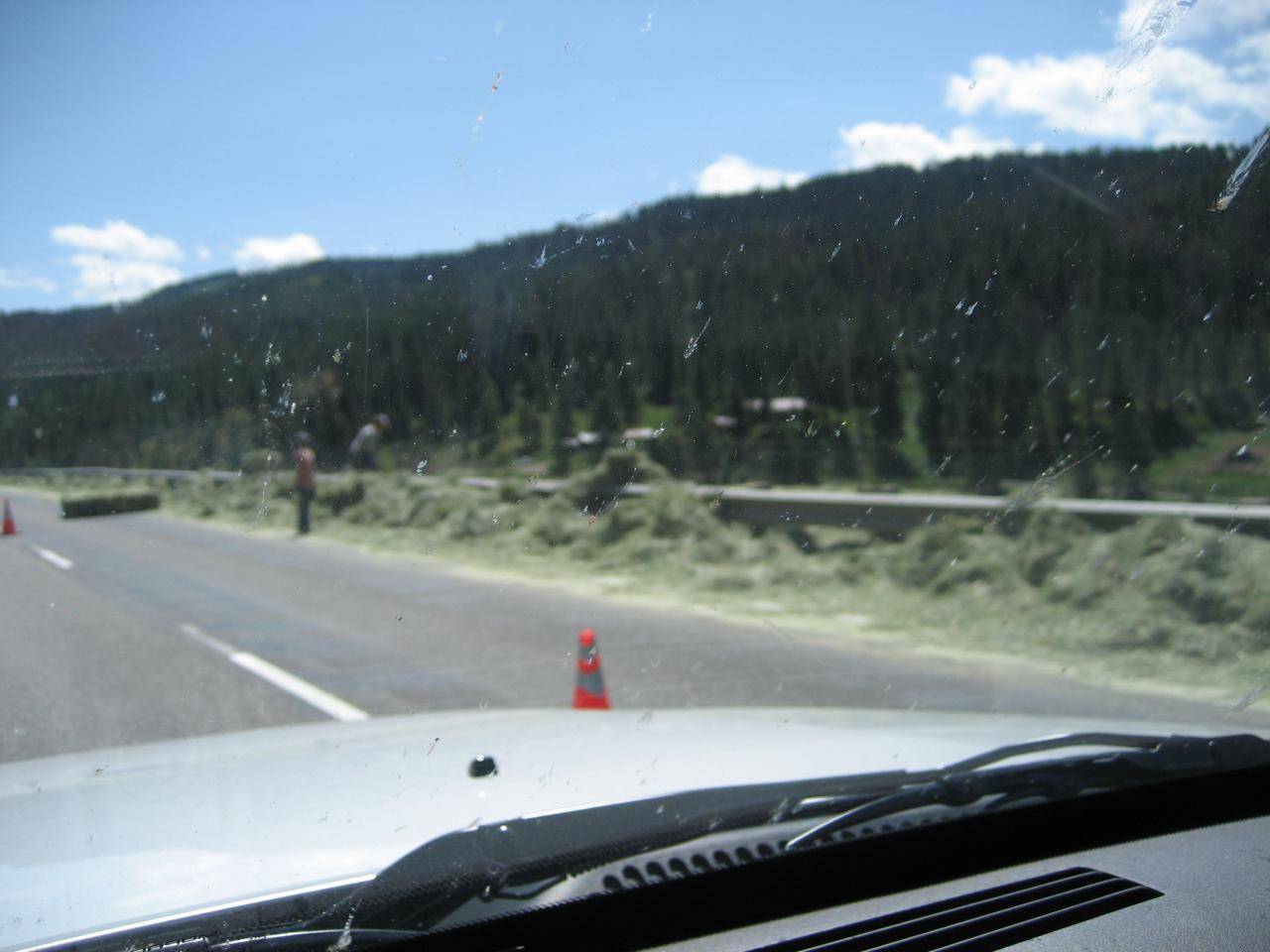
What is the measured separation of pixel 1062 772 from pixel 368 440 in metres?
3.75

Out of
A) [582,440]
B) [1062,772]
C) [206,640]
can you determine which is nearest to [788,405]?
[582,440]

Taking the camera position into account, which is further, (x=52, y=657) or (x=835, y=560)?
(x=835, y=560)

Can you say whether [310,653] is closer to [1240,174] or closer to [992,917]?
[992,917]

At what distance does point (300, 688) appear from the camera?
659 cm

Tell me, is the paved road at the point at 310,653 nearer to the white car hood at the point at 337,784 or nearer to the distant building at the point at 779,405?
the distant building at the point at 779,405

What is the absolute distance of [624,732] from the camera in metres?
3.72

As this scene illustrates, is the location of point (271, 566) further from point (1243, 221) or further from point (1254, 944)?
point (1254, 944)

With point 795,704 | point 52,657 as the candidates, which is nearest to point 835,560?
point 795,704

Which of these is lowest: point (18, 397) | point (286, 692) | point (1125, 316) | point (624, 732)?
point (286, 692)

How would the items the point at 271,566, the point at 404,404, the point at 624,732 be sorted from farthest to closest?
the point at 271,566, the point at 404,404, the point at 624,732

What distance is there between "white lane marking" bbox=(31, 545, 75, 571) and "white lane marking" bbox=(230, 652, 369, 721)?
140cm

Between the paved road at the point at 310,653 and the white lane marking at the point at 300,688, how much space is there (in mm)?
24

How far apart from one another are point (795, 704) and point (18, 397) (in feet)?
13.5

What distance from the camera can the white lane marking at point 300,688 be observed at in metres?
6.09
